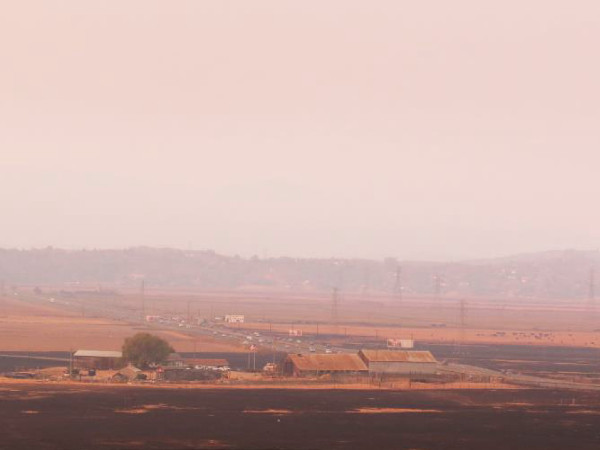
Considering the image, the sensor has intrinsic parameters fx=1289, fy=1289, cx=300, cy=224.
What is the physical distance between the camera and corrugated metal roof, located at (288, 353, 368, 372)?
333 ft

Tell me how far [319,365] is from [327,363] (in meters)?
1.14

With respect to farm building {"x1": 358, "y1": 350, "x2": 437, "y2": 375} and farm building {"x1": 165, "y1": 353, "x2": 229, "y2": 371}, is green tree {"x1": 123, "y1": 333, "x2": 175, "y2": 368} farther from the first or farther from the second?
farm building {"x1": 358, "y1": 350, "x2": 437, "y2": 375}

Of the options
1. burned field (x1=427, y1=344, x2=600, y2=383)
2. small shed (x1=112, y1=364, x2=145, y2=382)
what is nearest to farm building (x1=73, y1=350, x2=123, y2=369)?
small shed (x1=112, y1=364, x2=145, y2=382)

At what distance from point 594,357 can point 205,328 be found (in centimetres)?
5227

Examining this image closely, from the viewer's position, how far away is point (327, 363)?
102812 millimetres

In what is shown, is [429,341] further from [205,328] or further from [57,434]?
[57,434]

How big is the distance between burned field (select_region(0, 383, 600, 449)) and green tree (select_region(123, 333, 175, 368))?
13344 millimetres

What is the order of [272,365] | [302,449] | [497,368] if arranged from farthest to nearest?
1. [497,368]
2. [272,365]
3. [302,449]

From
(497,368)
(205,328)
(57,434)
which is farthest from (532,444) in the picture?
(205,328)

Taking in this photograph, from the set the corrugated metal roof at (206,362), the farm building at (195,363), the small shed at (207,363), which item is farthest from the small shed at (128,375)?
the corrugated metal roof at (206,362)

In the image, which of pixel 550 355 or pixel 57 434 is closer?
pixel 57 434

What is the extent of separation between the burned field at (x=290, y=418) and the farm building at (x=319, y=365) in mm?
8890

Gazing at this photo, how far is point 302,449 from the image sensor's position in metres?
65.5

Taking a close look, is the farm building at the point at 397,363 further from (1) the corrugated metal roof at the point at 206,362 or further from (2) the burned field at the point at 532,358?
(1) the corrugated metal roof at the point at 206,362
